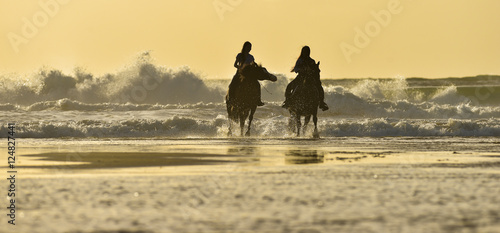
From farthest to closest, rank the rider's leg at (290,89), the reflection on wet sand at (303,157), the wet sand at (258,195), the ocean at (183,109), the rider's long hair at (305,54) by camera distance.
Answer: the ocean at (183,109), the rider's leg at (290,89), the rider's long hair at (305,54), the reflection on wet sand at (303,157), the wet sand at (258,195)

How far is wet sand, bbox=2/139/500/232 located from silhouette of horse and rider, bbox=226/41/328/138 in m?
9.48

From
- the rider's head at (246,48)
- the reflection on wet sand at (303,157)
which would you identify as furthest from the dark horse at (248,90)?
the reflection on wet sand at (303,157)

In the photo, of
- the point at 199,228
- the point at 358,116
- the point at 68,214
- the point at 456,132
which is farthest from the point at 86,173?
the point at 358,116

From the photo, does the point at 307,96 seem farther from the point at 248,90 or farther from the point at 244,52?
the point at 244,52

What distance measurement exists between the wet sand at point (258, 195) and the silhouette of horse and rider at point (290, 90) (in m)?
9.48

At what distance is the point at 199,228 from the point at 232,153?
8.42 meters

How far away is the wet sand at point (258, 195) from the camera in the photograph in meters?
6.35

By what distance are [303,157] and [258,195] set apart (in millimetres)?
5701

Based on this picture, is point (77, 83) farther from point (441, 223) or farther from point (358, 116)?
point (441, 223)

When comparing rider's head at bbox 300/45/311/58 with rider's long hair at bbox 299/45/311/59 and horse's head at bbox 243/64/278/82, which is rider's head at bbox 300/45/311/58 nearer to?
rider's long hair at bbox 299/45/311/59

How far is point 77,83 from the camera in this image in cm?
4925

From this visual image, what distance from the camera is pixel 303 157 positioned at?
44.5ft

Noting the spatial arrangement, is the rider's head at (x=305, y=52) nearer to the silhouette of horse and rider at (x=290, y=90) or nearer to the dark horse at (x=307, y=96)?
the silhouette of horse and rider at (x=290, y=90)

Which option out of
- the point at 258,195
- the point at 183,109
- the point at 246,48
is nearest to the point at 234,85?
the point at 246,48
